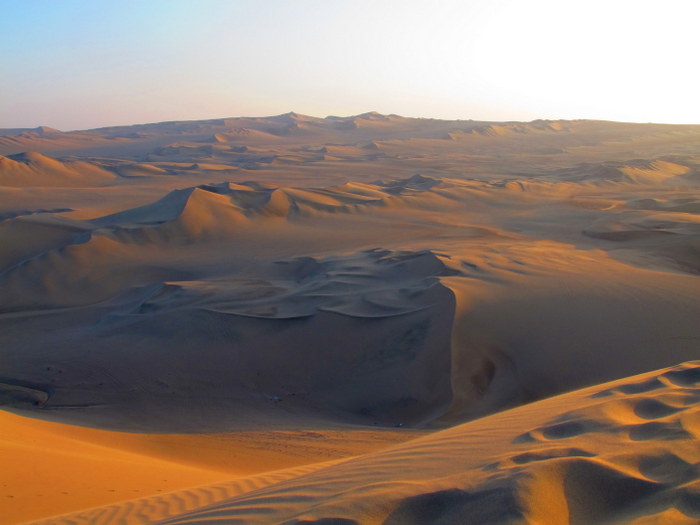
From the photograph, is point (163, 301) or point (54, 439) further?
point (163, 301)

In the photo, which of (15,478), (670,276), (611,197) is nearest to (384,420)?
(15,478)

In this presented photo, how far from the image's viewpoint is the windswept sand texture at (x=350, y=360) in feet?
9.46

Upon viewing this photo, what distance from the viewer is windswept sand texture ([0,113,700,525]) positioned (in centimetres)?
288

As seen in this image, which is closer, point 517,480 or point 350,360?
point 517,480

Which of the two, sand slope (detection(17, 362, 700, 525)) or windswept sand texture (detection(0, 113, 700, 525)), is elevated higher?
sand slope (detection(17, 362, 700, 525))

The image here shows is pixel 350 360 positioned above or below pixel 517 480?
below

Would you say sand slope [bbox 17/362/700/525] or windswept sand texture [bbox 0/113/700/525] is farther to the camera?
windswept sand texture [bbox 0/113/700/525]

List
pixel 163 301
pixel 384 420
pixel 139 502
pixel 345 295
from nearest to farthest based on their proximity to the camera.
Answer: pixel 139 502 → pixel 384 420 → pixel 345 295 → pixel 163 301

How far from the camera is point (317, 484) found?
3.12m

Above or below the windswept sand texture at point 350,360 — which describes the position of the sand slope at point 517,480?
above

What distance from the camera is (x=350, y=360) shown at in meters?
7.96

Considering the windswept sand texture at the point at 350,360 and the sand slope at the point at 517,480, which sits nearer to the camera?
the sand slope at the point at 517,480

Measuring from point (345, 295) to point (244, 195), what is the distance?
9.79 m

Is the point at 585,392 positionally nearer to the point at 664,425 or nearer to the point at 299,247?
the point at 664,425
